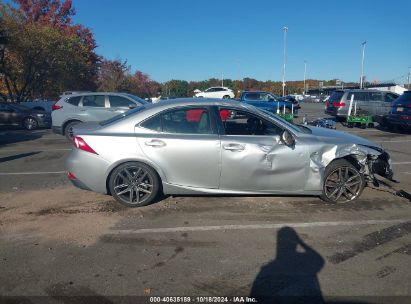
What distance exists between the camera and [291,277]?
11.0 ft

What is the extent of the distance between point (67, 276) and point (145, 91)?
6104 cm

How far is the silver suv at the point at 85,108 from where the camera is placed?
12.2 meters

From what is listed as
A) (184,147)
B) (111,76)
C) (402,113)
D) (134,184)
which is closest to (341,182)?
(184,147)

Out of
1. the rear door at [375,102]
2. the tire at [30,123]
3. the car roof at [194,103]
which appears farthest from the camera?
the rear door at [375,102]

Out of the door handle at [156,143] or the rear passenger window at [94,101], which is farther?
the rear passenger window at [94,101]

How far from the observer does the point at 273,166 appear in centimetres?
508

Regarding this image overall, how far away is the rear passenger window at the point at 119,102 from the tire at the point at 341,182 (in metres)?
8.60

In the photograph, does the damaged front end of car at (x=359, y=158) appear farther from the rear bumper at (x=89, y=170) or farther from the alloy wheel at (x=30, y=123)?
the alloy wheel at (x=30, y=123)

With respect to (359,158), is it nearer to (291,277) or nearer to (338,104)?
(291,277)

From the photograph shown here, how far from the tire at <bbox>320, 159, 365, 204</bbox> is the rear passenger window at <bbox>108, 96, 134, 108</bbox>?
860 cm

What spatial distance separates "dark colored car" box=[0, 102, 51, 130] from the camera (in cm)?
1688

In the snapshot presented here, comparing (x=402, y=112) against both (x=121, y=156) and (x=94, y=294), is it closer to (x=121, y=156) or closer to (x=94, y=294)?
(x=121, y=156)

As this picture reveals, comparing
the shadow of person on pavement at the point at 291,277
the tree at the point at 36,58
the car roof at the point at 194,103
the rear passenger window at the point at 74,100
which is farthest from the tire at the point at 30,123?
the shadow of person on pavement at the point at 291,277

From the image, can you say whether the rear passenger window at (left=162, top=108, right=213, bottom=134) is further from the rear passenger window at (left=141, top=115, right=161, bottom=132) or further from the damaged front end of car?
the damaged front end of car
